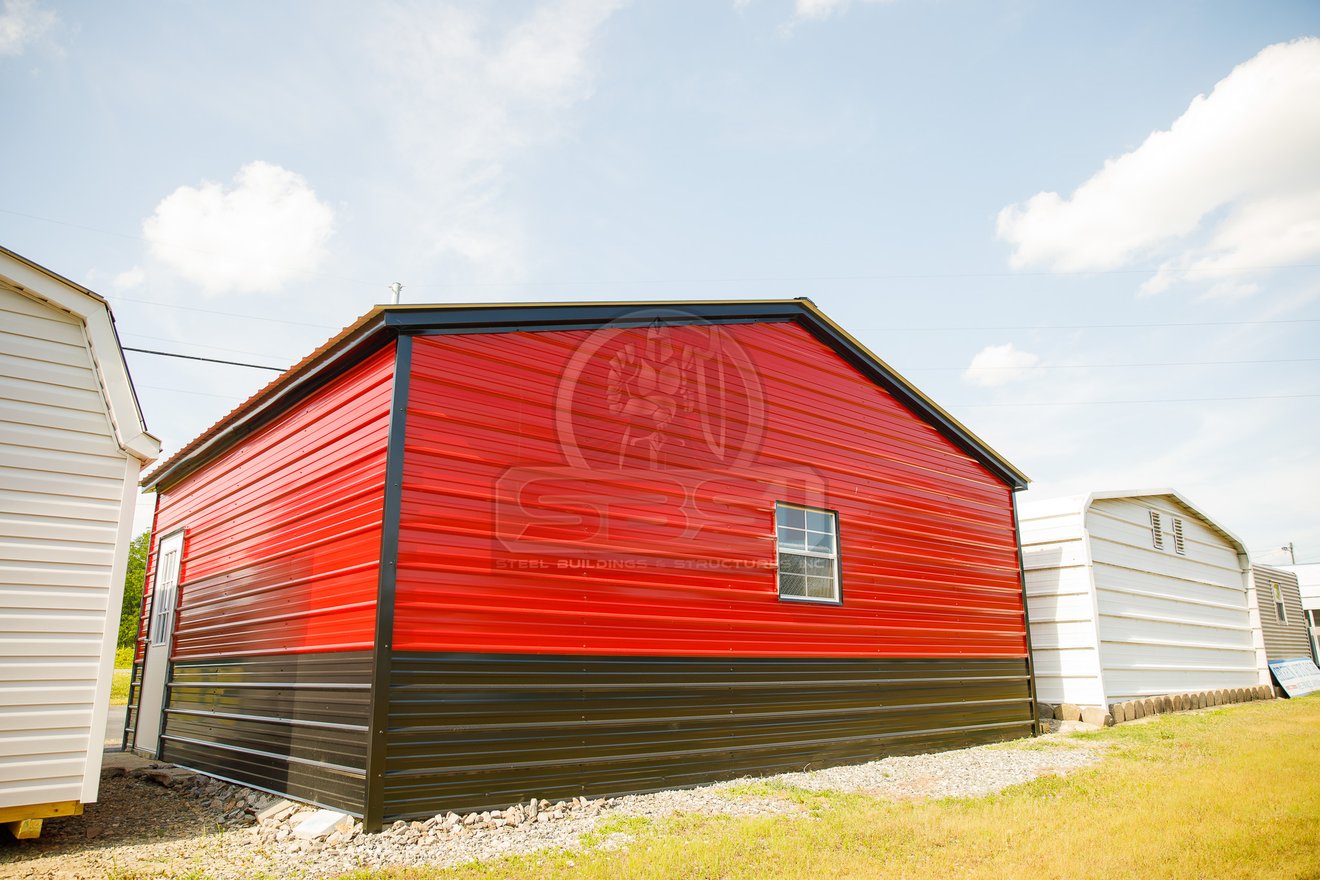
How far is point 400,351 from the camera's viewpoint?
26.1 ft

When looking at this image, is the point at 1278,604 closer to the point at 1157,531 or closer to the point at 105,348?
the point at 1157,531

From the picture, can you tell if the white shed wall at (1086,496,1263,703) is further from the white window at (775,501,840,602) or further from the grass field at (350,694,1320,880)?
the white window at (775,501,840,602)

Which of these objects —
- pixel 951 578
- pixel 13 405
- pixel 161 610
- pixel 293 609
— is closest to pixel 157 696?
pixel 161 610

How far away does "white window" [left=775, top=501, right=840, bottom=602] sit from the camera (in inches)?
423

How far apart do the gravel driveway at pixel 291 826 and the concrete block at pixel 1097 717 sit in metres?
5.97

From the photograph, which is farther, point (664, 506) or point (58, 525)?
point (664, 506)

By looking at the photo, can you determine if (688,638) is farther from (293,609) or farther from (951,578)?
(951,578)

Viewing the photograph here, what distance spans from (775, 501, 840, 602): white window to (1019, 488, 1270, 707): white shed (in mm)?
7533

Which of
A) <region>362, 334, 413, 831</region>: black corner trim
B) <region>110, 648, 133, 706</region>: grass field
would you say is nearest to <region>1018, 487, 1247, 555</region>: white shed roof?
<region>362, 334, 413, 831</region>: black corner trim

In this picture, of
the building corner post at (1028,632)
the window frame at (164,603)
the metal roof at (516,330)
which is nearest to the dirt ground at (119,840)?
the window frame at (164,603)

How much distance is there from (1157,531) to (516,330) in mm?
16713

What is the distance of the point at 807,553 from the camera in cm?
1109

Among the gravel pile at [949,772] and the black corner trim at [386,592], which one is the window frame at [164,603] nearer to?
the black corner trim at [386,592]

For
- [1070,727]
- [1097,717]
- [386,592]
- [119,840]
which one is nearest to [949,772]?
[1070,727]
